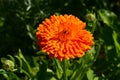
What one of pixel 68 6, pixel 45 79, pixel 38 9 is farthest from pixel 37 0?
pixel 45 79

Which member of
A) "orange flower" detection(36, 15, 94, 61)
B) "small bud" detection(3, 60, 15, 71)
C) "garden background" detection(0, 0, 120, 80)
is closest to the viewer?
"orange flower" detection(36, 15, 94, 61)

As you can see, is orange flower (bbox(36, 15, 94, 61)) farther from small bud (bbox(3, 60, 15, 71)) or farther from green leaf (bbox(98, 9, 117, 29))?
green leaf (bbox(98, 9, 117, 29))

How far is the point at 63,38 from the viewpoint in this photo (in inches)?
84.8

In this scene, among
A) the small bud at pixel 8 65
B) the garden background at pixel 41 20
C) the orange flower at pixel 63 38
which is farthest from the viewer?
the garden background at pixel 41 20

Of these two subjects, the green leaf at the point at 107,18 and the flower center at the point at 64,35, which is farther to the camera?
the green leaf at the point at 107,18

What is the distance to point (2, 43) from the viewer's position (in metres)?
3.42

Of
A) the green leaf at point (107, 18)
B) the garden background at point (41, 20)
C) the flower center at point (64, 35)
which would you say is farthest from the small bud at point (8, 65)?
the green leaf at point (107, 18)

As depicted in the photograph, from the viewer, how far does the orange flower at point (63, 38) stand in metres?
2.06

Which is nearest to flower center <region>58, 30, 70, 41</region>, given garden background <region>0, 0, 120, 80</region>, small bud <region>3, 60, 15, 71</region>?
small bud <region>3, 60, 15, 71</region>

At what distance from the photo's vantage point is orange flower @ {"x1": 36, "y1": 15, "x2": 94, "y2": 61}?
2064 mm

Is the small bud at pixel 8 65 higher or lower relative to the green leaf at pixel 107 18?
lower

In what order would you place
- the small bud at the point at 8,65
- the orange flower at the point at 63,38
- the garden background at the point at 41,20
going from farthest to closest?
the garden background at the point at 41,20
the small bud at the point at 8,65
the orange flower at the point at 63,38

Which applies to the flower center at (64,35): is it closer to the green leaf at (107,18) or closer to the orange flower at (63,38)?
the orange flower at (63,38)

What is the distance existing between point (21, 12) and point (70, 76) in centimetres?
104
